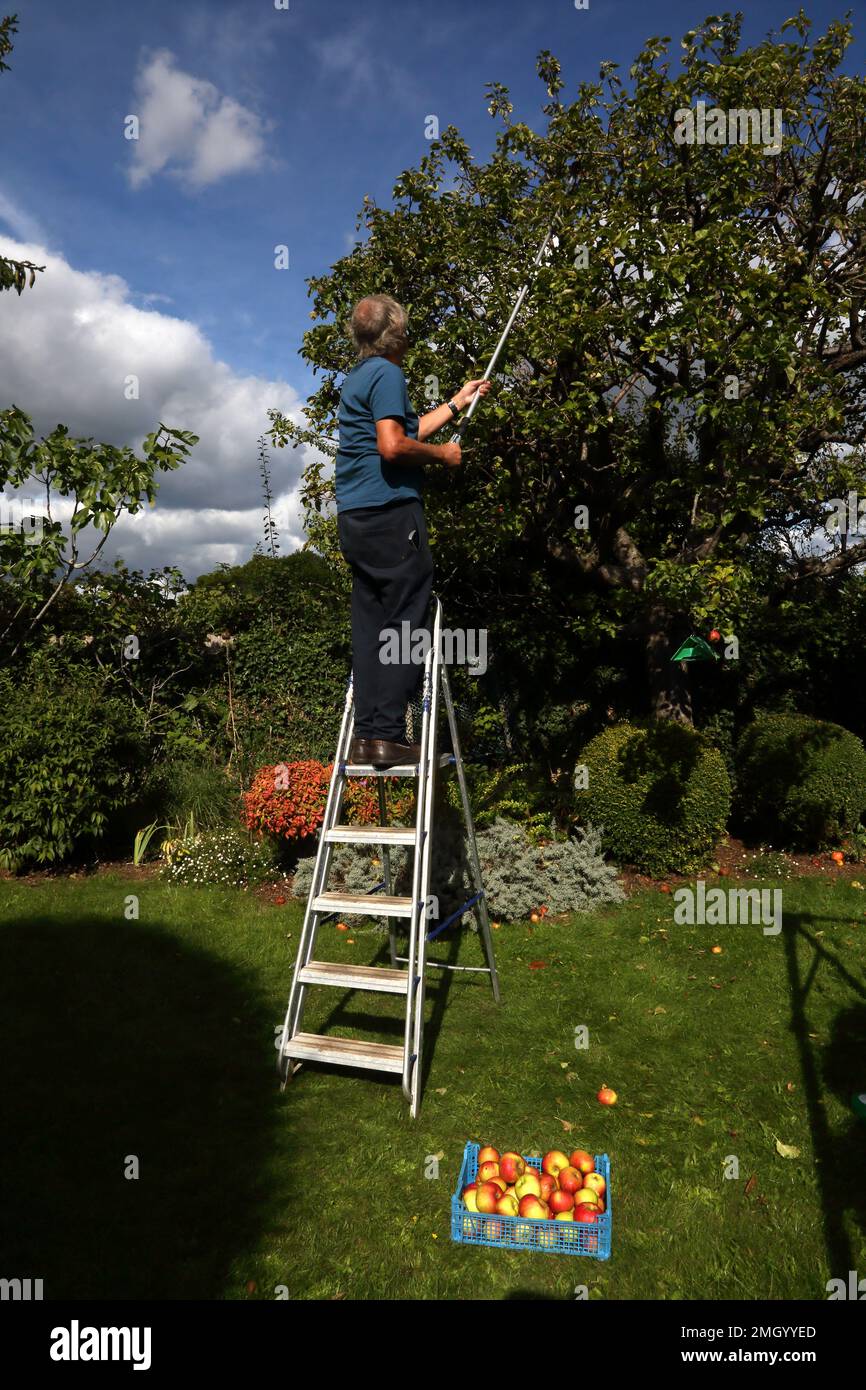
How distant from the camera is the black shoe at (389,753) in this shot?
4145mm

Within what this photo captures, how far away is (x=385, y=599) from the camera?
13.8 feet

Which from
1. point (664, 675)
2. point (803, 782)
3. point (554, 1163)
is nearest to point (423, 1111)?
point (554, 1163)

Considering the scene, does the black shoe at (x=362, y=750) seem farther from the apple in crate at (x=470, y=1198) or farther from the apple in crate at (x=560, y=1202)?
the apple in crate at (x=560, y=1202)

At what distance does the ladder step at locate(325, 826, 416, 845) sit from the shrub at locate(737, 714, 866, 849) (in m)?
5.02

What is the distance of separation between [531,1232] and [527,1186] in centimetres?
17

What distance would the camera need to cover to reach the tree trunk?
327 inches

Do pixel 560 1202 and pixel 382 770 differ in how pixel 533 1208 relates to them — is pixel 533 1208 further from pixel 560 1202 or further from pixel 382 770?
pixel 382 770

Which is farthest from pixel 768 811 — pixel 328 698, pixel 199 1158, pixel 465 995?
pixel 199 1158

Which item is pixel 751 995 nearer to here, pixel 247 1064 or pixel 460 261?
pixel 247 1064

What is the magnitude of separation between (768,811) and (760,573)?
233 centimetres

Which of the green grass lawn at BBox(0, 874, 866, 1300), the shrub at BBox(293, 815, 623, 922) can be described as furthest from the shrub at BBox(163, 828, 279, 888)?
the green grass lawn at BBox(0, 874, 866, 1300)

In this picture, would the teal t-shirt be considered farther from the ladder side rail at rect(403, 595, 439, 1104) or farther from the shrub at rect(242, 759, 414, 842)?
the shrub at rect(242, 759, 414, 842)

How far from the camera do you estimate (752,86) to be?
6562 mm

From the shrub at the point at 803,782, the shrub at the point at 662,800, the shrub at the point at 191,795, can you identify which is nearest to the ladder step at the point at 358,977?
the shrub at the point at 662,800
